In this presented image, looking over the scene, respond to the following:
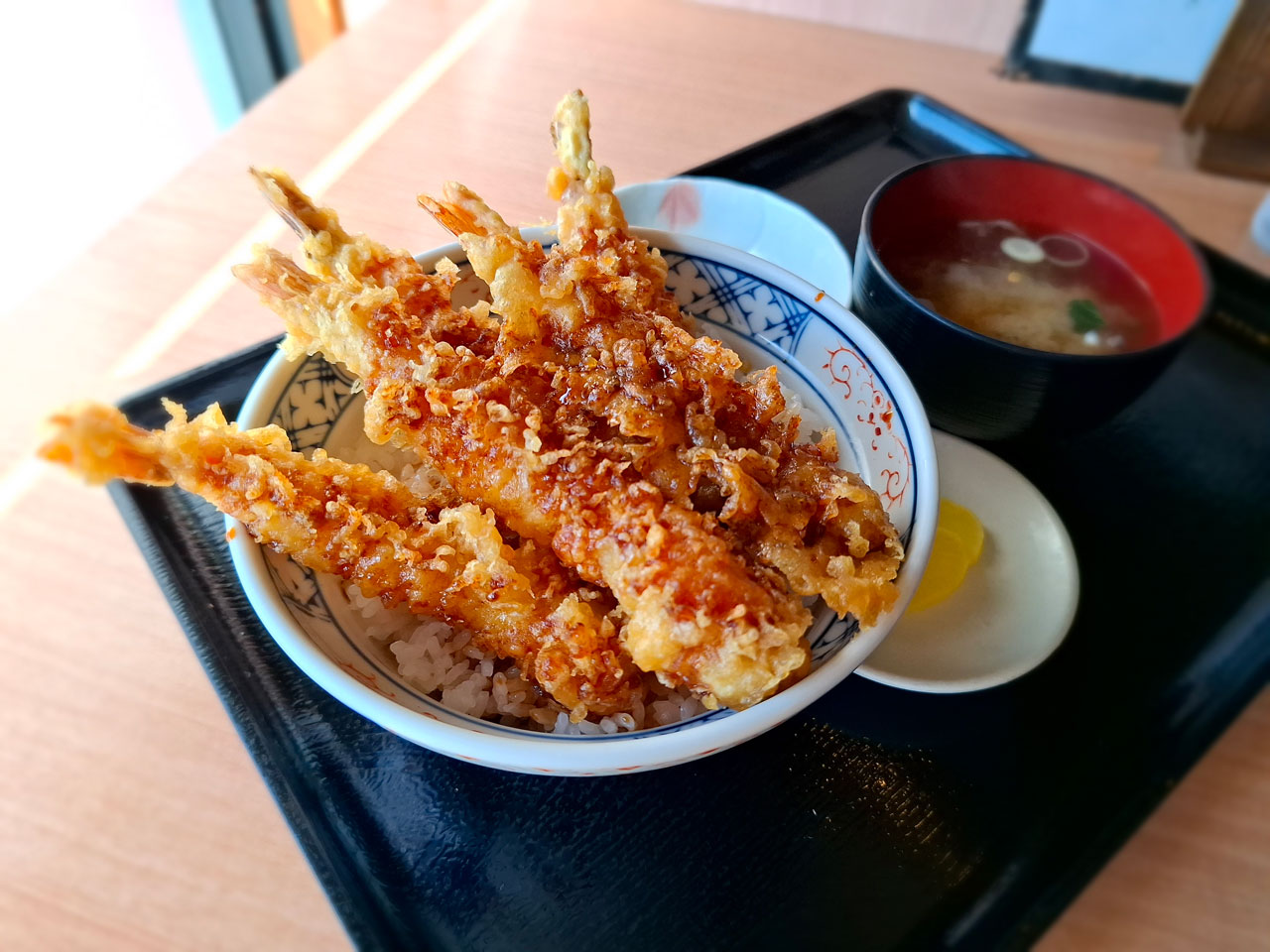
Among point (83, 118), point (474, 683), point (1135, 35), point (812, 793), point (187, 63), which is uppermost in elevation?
point (1135, 35)

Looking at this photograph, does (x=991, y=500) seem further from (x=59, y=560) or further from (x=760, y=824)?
→ (x=59, y=560)

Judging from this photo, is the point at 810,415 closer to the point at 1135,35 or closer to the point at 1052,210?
the point at 1052,210

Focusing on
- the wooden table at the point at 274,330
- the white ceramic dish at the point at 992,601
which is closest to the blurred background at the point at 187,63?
the wooden table at the point at 274,330

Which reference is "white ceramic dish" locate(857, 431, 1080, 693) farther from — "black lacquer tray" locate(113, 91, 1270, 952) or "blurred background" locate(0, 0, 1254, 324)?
"blurred background" locate(0, 0, 1254, 324)

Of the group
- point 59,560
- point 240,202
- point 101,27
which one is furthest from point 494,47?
point 59,560

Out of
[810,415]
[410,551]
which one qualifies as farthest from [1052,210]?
Answer: [410,551]

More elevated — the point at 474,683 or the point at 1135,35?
the point at 1135,35

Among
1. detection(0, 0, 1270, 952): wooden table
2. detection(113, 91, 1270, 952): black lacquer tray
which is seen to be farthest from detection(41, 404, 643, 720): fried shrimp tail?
detection(0, 0, 1270, 952): wooden table
